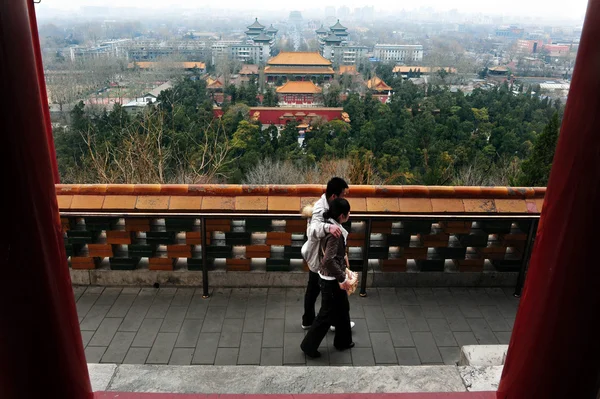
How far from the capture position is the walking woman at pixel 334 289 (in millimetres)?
3021

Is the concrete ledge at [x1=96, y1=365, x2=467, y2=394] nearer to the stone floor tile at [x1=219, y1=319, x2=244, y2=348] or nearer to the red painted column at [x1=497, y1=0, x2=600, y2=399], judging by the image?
the stone floor tile at [x1=219, y1=319, x2=244, y2=348]

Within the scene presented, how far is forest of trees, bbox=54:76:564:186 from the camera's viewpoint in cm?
1573

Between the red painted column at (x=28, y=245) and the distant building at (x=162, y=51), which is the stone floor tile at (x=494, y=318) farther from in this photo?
the distant building at (x=162, y=51)

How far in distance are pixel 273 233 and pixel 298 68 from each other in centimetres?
7227

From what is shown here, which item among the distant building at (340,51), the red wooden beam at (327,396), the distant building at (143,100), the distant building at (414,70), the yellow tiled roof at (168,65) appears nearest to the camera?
the red wooden beam at (327,396)

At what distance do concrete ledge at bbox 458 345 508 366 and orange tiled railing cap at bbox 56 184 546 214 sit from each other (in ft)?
3.98

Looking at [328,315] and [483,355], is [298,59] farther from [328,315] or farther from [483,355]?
[483,355]

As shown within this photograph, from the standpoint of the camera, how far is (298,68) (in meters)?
73.3

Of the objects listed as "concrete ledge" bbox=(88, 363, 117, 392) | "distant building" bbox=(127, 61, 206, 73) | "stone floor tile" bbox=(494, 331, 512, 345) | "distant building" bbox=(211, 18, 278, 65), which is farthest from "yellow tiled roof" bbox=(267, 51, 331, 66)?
"concrete ledge" bbox=(88, 363, 117, 392)

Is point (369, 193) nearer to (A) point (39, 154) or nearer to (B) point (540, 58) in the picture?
(A) point (39, 154)

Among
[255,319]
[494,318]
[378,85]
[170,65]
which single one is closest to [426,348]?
[494,318]

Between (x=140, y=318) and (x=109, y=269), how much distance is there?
649 mm

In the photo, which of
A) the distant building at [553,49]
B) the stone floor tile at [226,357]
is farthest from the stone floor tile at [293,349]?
the distant building at [553,49]

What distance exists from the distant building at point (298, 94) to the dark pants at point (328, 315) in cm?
5759
